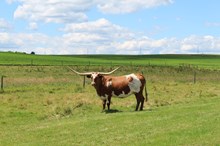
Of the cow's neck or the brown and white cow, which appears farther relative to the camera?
the cow's neck

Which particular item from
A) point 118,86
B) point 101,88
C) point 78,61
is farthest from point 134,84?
point 78,61

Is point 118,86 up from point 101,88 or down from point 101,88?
up

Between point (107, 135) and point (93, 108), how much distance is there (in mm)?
10059

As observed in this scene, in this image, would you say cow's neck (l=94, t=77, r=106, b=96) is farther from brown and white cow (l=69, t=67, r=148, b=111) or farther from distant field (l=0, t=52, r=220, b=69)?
distant field (l=0, t=52, r=220, b=69)

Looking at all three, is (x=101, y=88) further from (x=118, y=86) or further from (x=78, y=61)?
(x=78, y=61)

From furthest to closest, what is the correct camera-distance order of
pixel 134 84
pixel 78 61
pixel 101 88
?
1. pixel 78 61
2. pixel 101 88
3. pixel 134 84

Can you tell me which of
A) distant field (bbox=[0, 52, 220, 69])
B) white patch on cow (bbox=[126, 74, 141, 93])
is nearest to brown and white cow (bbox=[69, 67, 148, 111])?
white patch on cow (bbox=[126, 74, 141, 93])

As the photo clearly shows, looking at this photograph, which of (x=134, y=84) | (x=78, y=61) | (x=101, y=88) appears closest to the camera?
(x=134, y=84)

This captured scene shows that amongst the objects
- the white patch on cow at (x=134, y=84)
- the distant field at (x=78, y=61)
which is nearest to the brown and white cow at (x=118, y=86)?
the white patch on cow at (x=134, y=84)

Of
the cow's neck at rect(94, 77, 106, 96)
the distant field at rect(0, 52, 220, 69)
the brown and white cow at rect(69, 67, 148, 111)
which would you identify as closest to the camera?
the brown and white cow at rect(69, 67, 148, 111)

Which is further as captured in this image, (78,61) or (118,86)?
(78,61)

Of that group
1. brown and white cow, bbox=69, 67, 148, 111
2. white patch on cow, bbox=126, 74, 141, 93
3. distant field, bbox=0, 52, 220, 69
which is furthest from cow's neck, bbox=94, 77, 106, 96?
distant field, bbox=0, 52, 220, 69

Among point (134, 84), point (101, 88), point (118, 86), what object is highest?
point (134, 84)

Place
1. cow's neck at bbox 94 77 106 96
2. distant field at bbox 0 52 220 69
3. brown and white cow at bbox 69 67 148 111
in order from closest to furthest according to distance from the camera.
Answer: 1. brown and white cow at bbox 69 67 148 111
2. cow's neck at bbox 94 77 106 96
3. distant field at bbox 0 52 220 69
